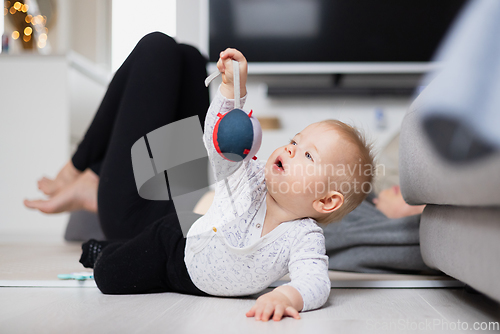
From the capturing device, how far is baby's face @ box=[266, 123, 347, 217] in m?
0.76

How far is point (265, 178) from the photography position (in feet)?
2.62

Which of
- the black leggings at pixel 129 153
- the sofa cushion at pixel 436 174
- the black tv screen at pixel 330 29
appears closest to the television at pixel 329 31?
the black tv screen at pixel 330 29

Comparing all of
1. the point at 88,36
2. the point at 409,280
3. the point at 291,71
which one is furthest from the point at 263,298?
the point at 88,36

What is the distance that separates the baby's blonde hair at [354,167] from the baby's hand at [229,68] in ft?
0.56

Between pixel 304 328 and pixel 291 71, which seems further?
pixel 291 71

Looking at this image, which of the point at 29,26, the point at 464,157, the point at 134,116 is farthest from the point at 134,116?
the point at 29,26

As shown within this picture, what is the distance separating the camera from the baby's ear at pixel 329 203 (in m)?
→ 0.78

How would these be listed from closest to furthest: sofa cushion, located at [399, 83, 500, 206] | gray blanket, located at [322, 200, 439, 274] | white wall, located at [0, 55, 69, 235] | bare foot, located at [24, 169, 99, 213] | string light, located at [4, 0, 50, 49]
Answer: sofa cushion, located at [399, 83, 500, 206]
gray blanket, located at [322, 200, 439, 274]
bare foot, located at [24, 169, 99, 213]
white wall, located at [0, 55, 69, 235]
string light, located at [4, 0, 50, 49]

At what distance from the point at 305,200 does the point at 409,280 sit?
361 mm

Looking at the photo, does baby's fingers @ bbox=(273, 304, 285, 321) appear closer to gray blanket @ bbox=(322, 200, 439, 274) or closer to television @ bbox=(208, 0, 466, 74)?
gray blanket @ bbox=(322, 200, 439, 274)

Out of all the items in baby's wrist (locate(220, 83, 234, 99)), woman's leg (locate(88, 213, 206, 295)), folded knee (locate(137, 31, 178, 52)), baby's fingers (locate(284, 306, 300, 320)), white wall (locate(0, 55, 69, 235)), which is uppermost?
folded knee (locate(137, 31, 178, 52))

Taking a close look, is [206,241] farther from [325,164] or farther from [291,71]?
[291,71]

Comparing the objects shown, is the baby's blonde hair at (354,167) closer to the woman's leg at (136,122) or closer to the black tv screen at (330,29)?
the woman's leg at (136,122)

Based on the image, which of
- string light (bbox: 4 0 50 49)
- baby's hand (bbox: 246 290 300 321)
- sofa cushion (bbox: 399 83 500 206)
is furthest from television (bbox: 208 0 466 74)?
baby's hand (bbox: 246 290 300 321)
